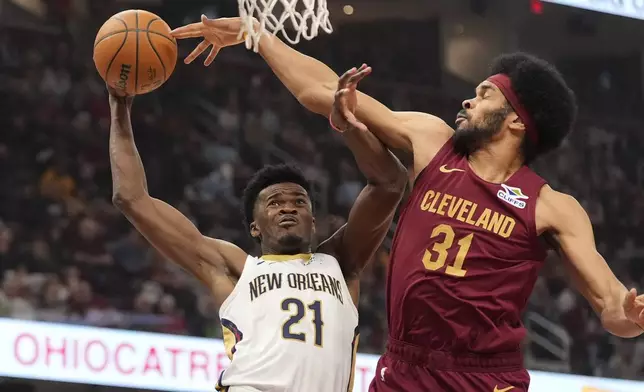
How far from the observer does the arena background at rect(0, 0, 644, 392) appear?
920 centimetres

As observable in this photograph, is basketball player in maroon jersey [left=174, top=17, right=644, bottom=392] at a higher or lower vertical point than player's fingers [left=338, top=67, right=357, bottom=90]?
lower

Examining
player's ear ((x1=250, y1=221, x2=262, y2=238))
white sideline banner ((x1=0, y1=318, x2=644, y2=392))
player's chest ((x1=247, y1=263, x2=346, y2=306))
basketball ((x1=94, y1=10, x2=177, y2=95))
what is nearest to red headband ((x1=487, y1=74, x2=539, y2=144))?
player's chest ((x1=247, y1=263, x2=346, y2=306))

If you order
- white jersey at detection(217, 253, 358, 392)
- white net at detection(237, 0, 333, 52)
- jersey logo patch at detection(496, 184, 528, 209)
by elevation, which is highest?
white net at detection(237, 0, 333, 52)

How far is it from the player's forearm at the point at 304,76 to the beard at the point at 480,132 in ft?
1.65

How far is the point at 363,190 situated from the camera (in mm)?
4625

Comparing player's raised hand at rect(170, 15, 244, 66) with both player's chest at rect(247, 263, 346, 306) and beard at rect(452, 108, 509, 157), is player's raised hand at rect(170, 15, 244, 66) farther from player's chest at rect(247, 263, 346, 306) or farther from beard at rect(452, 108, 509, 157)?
beard at rect(452, 108, 509, 157)

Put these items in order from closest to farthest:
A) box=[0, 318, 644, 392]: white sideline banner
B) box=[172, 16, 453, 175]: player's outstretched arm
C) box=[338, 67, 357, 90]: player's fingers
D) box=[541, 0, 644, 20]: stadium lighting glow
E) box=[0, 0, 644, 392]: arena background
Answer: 1. box=[338, 67, 357, 90]: player's fingers
2. box=[172, 16, 453, 175]: player's outstretched arm
3. box=[0, 318, 644, 392]: white sideline banner
4. box=[0, 0, 644, 392]: arena background
5. box=[541, 0, 644, 20]: stadium lighting glow

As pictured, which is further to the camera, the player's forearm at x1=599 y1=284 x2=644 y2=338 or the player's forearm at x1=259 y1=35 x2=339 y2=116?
the player's forearm at x1=259 y1=35 x2=339 y2=116

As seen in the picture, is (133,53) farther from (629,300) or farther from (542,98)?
(629,300)

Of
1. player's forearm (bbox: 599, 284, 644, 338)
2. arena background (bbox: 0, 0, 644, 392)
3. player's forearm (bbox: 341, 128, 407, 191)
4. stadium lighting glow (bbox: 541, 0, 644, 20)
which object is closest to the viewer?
player's forearm (bbox: 599, 284, 644, 338)

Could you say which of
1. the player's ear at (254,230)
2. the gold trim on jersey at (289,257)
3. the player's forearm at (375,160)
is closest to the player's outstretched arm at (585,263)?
the player's forearm at (375,160)

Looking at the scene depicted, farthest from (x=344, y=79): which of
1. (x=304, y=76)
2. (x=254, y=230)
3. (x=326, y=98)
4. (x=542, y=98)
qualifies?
(x=254, y=230)

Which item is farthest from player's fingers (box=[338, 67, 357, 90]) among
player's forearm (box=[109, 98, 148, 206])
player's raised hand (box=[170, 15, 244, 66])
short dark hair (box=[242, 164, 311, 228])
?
player's forearm (box=[109, 98, 148, 206])

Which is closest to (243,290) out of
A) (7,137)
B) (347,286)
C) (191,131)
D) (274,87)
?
(347,286)
